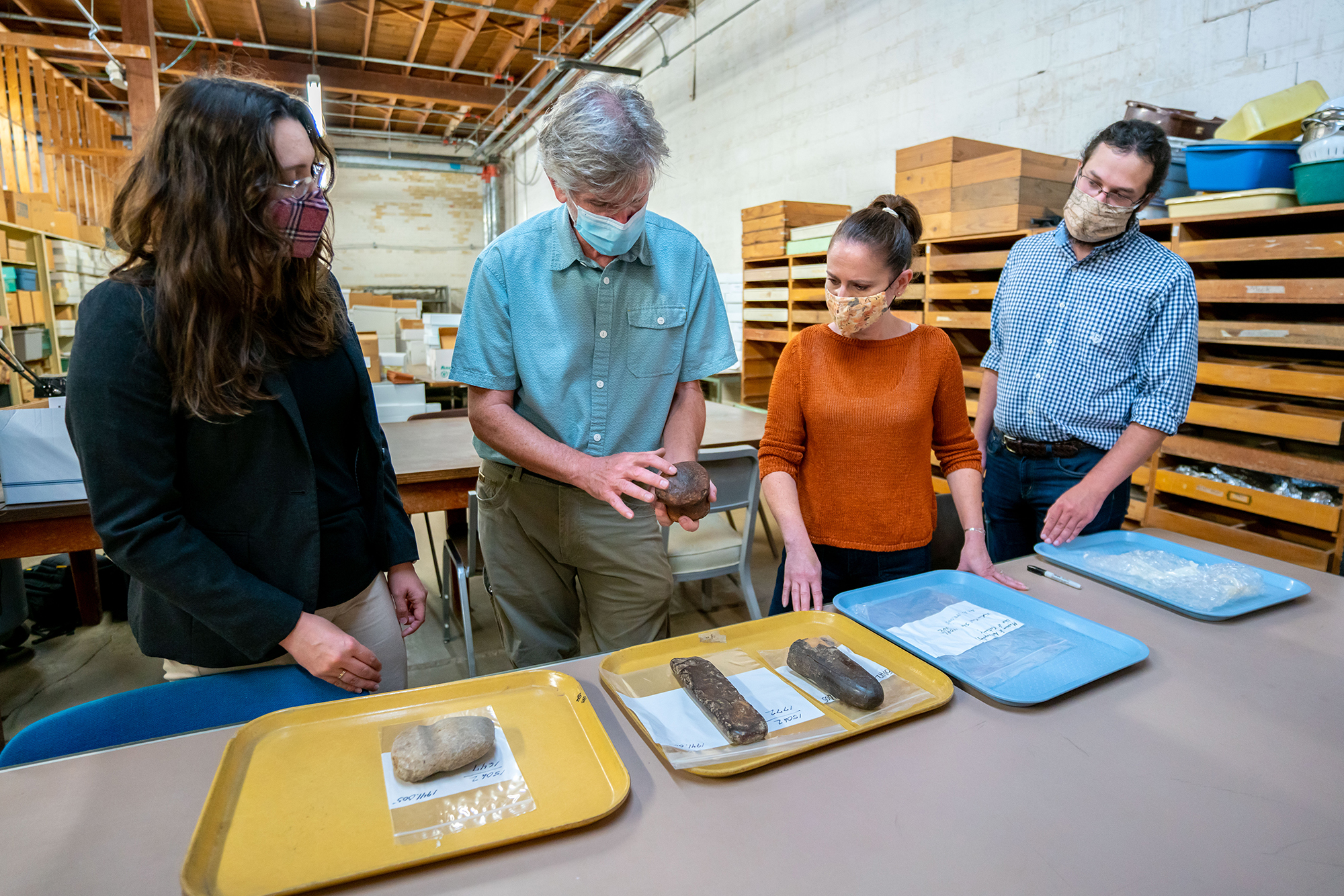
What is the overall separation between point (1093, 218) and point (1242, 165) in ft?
4.01

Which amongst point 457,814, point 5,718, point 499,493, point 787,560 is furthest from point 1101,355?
point 5,718

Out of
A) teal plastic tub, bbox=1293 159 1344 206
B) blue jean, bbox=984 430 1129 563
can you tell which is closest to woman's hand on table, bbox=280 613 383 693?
blue jean, bbox=984 430 1129 563

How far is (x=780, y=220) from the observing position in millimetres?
4973

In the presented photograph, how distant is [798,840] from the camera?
74 centimetres

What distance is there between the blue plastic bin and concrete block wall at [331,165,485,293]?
39.1 ft

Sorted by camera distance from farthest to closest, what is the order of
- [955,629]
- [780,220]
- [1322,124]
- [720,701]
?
[780,220] < [1322,124] < [955,629] < [720,701]

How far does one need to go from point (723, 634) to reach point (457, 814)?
504 mm

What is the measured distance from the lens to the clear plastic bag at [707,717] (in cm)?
86

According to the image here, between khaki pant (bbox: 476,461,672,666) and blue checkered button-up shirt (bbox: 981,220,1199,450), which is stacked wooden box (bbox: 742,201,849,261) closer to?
blue checkered button-up shirt (bbox: 981,220,1199,450)

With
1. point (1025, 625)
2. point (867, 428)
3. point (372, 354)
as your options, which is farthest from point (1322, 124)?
point (372, 354)

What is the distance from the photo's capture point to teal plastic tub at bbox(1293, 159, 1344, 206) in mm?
2291

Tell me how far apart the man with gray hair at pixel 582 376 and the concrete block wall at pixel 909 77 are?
9.06ft

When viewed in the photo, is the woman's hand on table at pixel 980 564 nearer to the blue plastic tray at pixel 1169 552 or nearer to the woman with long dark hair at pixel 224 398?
the blue plastic tray at pixel 1169 552

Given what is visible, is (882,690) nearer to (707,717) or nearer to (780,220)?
(707,717)
